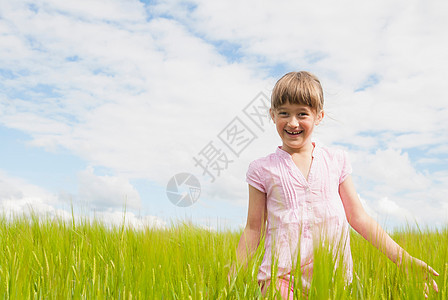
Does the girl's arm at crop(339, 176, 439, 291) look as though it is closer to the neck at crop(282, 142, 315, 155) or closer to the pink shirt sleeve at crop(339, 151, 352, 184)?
the pink shirt sleeve at crop(339, 151, 352, 184)

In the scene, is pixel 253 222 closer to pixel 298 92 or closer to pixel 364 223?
pixel 364 223

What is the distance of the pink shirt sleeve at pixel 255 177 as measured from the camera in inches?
81.6

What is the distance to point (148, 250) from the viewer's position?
1.87m

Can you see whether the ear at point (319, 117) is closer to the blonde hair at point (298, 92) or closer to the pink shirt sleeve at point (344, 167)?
the blonde hair at point (298, 92)

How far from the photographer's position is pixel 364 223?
2.11 m

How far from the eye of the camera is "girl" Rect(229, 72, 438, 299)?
75.8 inches

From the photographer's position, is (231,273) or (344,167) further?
(344,167)

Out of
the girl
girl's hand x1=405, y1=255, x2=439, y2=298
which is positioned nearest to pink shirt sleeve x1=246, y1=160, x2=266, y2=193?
the girl

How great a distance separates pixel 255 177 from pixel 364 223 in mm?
598

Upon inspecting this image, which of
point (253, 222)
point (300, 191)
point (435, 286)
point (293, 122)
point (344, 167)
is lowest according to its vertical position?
point (435, 286)

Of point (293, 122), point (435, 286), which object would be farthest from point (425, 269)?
point (293, 122)

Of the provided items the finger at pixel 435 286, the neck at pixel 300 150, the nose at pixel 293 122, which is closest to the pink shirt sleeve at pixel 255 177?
the neck at pixel 300 150

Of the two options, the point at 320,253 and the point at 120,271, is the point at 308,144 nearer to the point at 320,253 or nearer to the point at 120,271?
the point at 320,253

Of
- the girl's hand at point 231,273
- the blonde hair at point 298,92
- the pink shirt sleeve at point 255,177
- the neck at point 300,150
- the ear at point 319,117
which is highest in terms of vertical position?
the blonde hair at point 298,92
